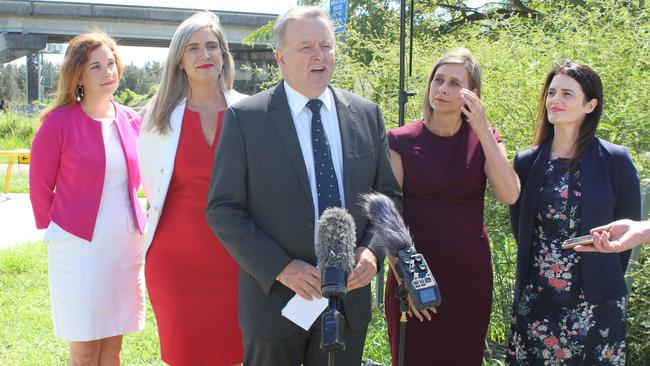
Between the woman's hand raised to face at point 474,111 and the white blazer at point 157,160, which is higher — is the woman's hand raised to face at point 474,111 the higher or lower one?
the higher one

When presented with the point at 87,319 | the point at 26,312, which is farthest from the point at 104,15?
the point at 87,319

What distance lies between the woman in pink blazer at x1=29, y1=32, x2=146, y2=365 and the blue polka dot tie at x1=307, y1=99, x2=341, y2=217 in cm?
165

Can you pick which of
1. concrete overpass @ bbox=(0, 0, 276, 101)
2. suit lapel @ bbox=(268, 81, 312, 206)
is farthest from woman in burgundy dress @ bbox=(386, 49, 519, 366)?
concrete overpass @ bbox=(0, 0, 276, 101)

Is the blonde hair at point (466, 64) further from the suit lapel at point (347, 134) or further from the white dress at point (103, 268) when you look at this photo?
the white dress at point (103, 268)

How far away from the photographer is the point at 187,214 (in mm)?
3441

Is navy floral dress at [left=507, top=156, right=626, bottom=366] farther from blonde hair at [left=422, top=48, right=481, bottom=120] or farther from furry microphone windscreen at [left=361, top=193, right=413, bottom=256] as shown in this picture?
furry microphone windscreen at [left=361, top=193, right=413, bottom=256]

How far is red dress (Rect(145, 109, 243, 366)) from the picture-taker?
3443 mm

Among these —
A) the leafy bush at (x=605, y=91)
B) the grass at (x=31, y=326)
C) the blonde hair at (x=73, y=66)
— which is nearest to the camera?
the blonde hair at (x=73, y=66)

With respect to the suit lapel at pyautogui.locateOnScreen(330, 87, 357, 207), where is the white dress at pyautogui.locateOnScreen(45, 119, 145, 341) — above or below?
below

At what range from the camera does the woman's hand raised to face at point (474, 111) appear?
3254mm

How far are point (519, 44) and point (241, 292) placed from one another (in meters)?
3.40

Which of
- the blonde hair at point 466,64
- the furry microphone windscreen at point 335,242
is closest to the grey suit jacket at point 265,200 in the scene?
the furry microphone windscreen at point 335,242

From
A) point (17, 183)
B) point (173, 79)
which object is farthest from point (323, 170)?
point (17, 183)

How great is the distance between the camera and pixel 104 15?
39.1 meters
